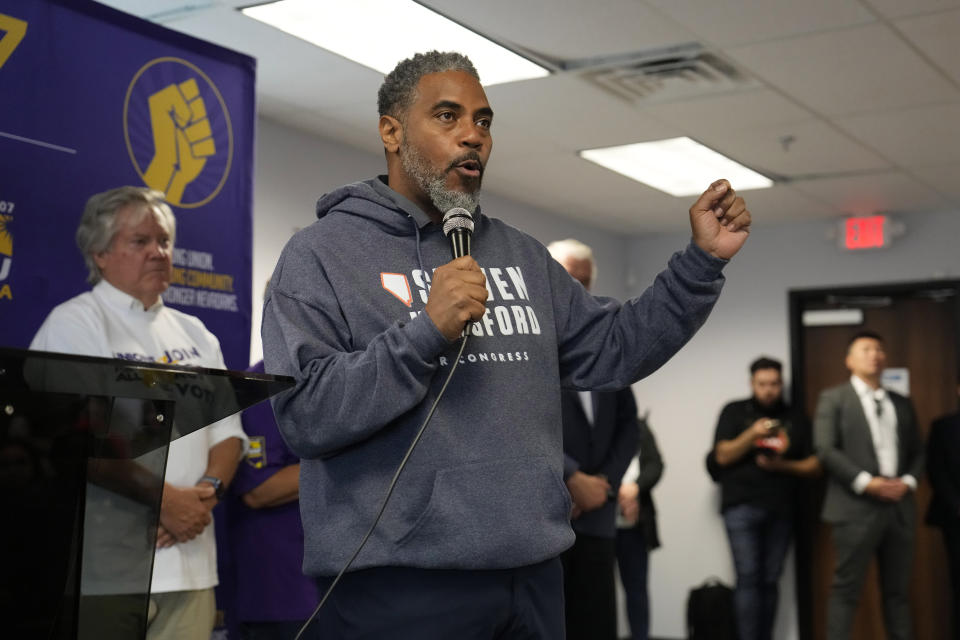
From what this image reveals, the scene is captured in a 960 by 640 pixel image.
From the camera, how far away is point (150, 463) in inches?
46.4

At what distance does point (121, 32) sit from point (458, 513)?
181cm

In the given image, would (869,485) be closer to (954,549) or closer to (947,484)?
(947,484)

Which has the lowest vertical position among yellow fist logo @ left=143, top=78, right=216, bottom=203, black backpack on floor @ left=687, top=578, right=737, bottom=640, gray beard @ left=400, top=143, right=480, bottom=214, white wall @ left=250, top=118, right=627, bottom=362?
black backpack on floor @ left=687, top=578, right=737, bottom=640

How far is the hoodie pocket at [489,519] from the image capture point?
1438 millimetres

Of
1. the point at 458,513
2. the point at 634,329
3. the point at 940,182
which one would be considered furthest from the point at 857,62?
the point at 458,513

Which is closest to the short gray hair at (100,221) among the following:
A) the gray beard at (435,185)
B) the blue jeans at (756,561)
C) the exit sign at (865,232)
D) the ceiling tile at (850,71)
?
the gray beard at (435,185)

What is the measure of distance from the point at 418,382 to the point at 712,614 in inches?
232

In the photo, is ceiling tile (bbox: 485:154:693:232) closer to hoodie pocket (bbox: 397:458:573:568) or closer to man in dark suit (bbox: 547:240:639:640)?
man in dark suit (bbox: 547:240:639:640)

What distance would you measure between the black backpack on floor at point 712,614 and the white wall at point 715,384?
0.62 m

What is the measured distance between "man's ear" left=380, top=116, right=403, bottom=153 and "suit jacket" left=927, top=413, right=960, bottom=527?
514 cm

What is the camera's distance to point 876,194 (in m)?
6.55

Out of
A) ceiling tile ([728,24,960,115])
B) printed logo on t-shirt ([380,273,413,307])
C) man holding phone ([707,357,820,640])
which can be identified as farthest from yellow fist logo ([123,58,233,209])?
man holding phone ([707,357,820,640])

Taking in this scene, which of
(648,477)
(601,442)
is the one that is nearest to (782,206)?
(648,477)

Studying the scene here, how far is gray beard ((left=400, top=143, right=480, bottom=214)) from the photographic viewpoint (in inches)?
62.7
